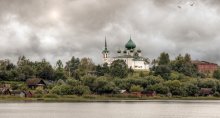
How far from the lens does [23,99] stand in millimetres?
107562

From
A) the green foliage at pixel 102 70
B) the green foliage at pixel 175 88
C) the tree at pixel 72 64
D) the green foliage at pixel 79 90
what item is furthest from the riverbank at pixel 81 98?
the tree at pixel 72 64

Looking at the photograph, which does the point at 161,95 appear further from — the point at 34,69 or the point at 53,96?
the point at 34,69

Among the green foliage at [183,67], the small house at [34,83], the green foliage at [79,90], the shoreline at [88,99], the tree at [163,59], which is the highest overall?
the tree at [163,59]

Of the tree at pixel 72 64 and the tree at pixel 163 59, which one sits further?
the tree at pixel 72 64

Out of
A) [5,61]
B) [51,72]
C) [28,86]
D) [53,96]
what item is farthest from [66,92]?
[5,61]

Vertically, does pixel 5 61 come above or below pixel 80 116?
above

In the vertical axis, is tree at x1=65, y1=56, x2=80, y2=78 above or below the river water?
above

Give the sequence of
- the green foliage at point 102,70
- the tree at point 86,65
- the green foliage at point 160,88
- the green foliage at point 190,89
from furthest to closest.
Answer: the tree at point 86,65, the green foliage at point 102,70, the green foliage at point 190,89, the green foliage at point 160,88

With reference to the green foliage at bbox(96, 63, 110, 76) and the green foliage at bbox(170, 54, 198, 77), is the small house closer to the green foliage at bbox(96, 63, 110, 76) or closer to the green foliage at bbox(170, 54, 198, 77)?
the green foliage at bbox(96, 63, 110, 76)

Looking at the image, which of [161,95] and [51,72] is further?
[51,72]

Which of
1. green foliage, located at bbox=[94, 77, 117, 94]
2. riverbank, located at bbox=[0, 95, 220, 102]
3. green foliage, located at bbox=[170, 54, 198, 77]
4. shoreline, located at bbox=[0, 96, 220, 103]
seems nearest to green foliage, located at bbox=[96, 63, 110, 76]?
green foliage, located at bbox=[170, 54, 198, 77]

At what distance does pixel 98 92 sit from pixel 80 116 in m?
56.2

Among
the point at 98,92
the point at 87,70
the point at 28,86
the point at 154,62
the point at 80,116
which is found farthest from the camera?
the point at 154,62

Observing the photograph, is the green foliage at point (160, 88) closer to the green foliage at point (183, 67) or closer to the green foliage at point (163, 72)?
the green foliage at point (163, 72)
